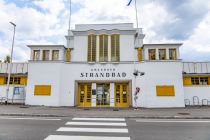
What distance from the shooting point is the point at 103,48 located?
19.7m

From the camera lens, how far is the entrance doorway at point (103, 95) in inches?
740

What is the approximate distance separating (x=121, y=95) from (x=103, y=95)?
2.05m

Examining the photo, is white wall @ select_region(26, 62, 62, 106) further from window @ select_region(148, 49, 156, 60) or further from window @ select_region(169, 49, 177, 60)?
window @ select_region(169, 49, 177, 60)

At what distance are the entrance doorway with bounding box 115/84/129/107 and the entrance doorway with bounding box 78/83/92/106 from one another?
10.2 feet

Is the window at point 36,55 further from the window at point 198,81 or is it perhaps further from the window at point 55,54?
the window at point 198,81

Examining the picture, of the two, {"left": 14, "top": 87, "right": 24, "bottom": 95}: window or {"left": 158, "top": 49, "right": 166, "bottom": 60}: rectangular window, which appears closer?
{"left": 158, "top": 49, "right": 166, "bottom": 60}: rectangular window

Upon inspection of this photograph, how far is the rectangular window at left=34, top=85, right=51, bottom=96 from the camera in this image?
720 inches

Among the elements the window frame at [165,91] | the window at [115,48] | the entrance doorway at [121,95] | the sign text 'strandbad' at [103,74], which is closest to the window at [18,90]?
the sign text 'strandbad' at [103,74]

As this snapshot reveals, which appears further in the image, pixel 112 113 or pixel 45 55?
pixel 45 55

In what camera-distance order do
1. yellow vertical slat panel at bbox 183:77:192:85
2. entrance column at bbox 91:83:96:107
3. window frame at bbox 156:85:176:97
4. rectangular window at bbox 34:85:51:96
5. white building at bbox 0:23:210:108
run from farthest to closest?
yellow vertical slat panel at bbox 183:77:192:85 → entrance column at bbox 91:83:96:107 → rectangular window at bbox 34:85:51:96 → white building at bbox 0:23:210:108 → window frame at bbox 156:85:176:97

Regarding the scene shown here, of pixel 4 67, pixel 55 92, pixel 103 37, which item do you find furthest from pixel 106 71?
pixel 4 67

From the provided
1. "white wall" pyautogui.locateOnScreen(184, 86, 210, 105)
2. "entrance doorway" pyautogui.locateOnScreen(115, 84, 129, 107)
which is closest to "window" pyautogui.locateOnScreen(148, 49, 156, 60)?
"entrance doorway" pyautogui.locateOnScreen(115, 84, 129, 107)

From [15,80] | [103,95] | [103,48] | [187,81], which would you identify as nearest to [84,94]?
[103,95]

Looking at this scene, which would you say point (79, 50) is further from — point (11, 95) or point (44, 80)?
point (11, 95)
